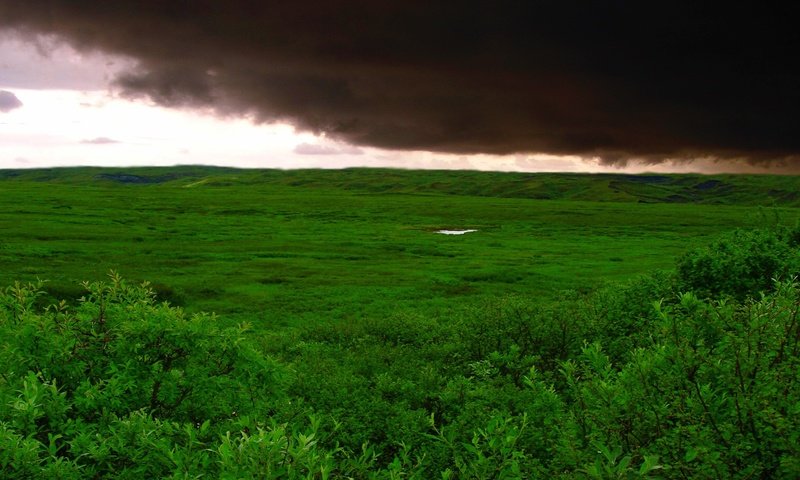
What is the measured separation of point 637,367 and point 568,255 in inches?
1894

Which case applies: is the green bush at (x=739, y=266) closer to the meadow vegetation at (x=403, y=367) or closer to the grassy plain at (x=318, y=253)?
the meadow vegetation at (x=403, y=367)

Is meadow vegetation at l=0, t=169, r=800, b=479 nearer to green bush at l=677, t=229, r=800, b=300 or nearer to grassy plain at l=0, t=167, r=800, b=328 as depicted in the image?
green bush at l=677, t=229, r=800, b=300

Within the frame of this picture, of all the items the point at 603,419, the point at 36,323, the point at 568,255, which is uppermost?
the point at 36,323

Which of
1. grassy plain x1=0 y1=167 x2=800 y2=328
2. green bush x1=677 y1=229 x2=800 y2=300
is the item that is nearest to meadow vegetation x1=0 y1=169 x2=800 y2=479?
green bush x1=677 y1=229 x2=800 y2=300

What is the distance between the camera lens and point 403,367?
1717 centimetres

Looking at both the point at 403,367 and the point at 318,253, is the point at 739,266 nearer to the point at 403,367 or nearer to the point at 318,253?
the point at 403,367

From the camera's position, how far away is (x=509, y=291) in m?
34.8

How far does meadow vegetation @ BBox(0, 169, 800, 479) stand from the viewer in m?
5.43

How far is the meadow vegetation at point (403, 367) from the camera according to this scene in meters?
5.43

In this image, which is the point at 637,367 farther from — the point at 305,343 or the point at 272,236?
the point at 272,236

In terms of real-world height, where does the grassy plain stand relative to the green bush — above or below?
below

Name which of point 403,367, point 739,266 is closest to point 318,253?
point 403,367

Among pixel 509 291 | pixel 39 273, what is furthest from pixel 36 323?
pixel 39 273

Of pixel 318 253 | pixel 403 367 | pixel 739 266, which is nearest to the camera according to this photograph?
pixel 739 266
